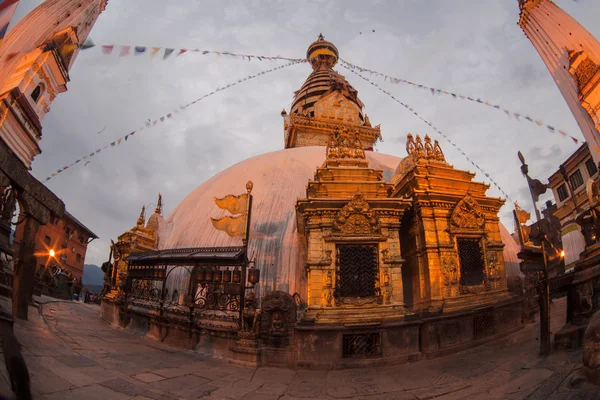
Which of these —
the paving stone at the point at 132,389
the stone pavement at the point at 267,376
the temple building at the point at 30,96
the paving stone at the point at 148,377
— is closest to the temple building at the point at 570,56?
the stone pavement at the point at 267,376

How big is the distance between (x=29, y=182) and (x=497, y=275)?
14483mm

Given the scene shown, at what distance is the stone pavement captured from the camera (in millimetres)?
4141

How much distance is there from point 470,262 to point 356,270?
5025 millimetres

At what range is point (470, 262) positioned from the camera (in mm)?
11078

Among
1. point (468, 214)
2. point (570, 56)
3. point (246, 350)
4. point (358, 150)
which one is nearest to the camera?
point (246, 350)

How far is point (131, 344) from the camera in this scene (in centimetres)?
901

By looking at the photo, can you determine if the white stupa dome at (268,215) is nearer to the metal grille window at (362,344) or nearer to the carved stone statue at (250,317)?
the carved stone statue at (250,317)

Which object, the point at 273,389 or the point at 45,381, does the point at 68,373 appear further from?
the point at 273,389

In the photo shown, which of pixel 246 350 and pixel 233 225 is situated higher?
pixel 233 225

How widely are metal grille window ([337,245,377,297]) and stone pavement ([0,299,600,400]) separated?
2.30m

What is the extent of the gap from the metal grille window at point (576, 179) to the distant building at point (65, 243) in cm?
5064

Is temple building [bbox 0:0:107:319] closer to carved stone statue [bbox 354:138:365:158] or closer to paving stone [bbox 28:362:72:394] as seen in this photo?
paving stone [bbox 28:362:72:394]

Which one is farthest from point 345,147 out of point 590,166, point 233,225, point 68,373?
point 590,166

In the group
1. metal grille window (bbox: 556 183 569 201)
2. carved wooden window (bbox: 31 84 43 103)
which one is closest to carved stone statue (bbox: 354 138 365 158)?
carved wooden window (bbox: 31 84 43 103)
